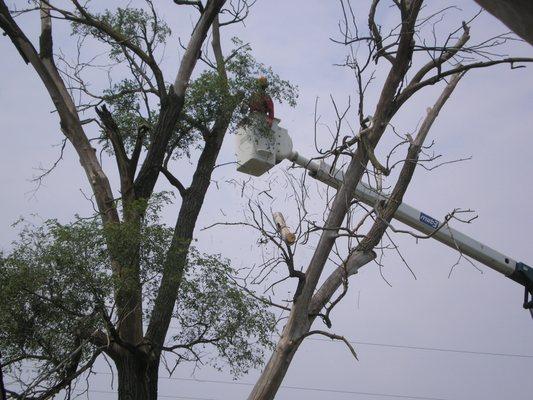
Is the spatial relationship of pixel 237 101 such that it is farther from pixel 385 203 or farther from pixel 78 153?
pixel 385 203

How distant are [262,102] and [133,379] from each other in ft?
12.2

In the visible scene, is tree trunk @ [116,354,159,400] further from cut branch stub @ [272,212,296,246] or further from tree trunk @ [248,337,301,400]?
cut branch stub @ [272,212,296,246]

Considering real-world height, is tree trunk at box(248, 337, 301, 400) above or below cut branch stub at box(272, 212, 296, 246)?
below

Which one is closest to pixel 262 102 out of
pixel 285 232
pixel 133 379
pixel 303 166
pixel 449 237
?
pixel 303 166

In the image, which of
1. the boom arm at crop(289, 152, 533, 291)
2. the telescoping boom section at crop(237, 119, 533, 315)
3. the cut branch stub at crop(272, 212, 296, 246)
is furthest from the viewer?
the boom arm at crop(289, 152, 533, 291)

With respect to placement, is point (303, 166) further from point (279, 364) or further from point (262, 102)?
point (279, 364)

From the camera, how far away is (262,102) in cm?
930

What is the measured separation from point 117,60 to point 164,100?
1.56 metres

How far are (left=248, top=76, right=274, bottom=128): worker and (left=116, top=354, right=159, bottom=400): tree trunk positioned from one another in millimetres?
3193

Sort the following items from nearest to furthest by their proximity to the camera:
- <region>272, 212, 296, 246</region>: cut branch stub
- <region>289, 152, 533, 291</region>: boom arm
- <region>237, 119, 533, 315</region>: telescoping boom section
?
<region>272, 212, 296, 246</region>: cut branch stub < <region>237, 119, 533, 315</region>: telescoping boom section < <region>289, 152, 533, 291</region>: boom arm

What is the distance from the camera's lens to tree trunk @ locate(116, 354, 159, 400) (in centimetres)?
856

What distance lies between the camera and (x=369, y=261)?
299 inches

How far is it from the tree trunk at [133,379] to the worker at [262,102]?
3.19m

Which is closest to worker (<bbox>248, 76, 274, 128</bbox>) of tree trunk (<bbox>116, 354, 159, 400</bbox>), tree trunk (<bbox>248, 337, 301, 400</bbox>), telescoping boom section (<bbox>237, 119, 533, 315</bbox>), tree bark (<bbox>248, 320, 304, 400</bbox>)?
telescoping boom section (<bbox>237, 119, 533, 315</bbox>)
